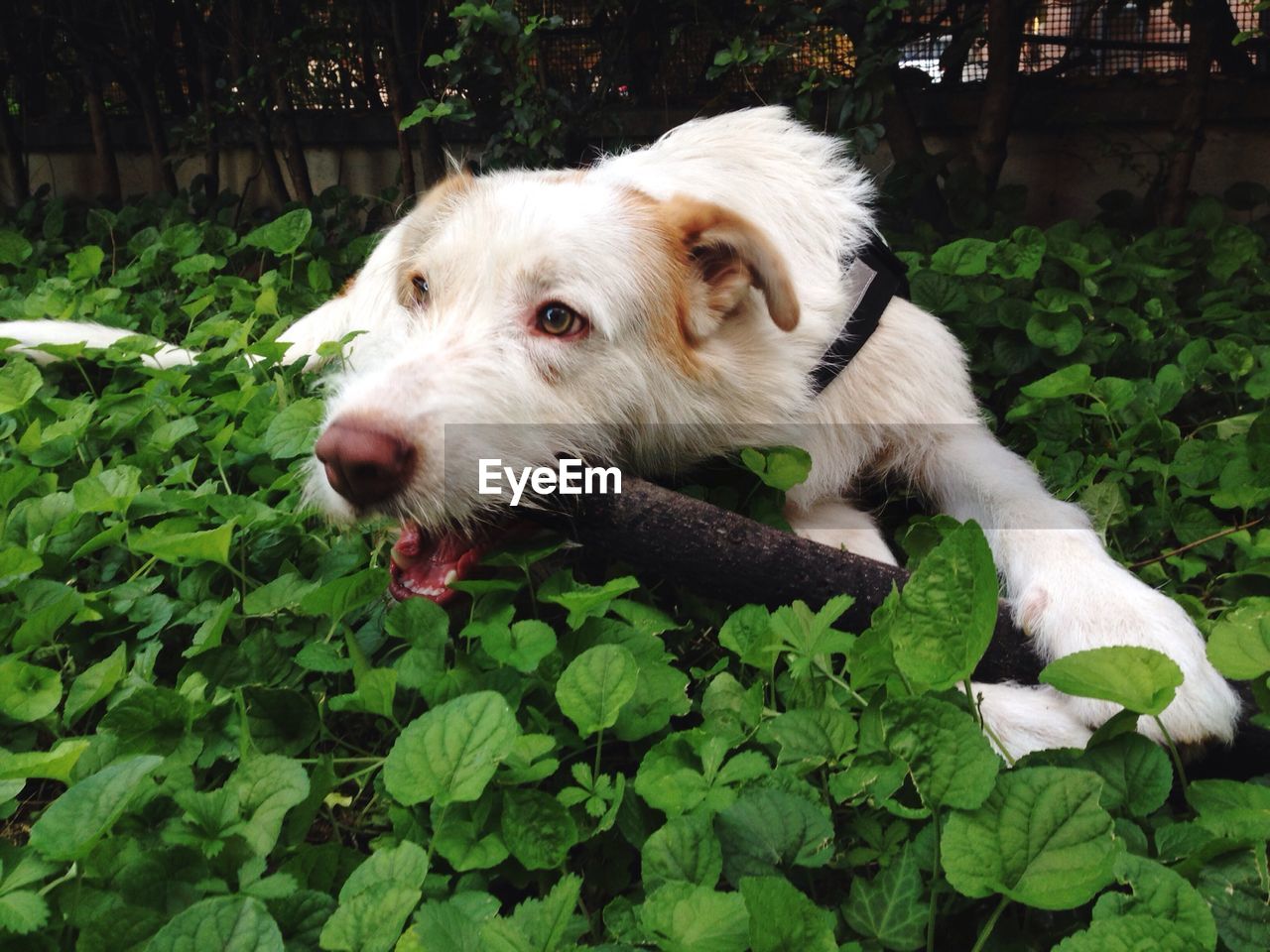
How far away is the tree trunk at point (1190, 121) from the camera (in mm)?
4383

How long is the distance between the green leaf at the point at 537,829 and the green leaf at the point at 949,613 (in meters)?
0.48

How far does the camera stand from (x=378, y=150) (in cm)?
629

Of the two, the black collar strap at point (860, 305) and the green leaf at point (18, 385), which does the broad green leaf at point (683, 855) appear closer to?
the black collar strap at point (860, 305)

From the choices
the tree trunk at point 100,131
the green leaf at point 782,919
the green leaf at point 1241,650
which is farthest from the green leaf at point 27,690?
the tree trunk at point 100,131

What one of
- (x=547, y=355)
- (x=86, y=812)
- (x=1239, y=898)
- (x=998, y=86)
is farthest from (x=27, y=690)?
(x=998, y=86)

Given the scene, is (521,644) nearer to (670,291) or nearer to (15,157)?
(670,291)

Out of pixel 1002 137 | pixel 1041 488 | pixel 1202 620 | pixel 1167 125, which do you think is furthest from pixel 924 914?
pixel 1167 125

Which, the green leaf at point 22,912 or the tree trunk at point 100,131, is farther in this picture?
the tree trunk at point 100,131

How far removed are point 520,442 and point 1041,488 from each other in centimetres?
128

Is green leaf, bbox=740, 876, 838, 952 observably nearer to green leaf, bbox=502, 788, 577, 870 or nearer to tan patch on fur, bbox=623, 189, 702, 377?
green leaf, bbox=502, 788, 577, 870

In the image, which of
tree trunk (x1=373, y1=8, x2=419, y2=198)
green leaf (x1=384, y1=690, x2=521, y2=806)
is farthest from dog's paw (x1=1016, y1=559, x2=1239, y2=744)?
tree trunk (x1=373, y1=8, x2=419, y2=198)

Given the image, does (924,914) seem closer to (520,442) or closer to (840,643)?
(840,643)

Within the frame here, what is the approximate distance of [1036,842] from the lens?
1.17m

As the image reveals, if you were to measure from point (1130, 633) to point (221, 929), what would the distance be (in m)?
1.54
